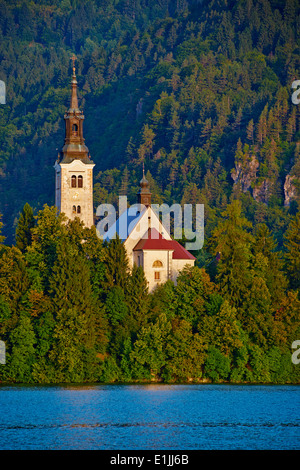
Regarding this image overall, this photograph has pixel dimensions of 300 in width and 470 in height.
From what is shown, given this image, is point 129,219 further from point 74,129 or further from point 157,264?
point 74,129

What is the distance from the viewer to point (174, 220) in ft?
493

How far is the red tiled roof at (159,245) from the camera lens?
104 metres

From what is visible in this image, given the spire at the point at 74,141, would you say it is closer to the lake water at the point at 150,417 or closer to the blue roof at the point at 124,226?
the blue roof at the point at 124,226

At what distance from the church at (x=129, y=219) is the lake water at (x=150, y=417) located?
15.7 meters

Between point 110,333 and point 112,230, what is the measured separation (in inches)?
774

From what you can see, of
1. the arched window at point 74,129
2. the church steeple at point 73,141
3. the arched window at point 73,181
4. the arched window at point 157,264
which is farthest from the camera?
the arched window at point 74,129

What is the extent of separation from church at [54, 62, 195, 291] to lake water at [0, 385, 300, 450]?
15.7 meters

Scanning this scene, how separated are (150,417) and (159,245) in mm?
31307

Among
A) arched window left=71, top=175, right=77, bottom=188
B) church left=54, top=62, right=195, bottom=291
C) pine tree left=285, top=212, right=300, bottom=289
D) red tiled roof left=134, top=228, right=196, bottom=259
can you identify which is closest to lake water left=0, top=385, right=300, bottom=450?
church left=54, top=62, right=195, bottom=291

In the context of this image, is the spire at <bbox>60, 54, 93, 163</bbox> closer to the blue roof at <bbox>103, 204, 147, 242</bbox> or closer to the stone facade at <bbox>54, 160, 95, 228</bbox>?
the stone facade at <bbox>54, 160, 95, 228</bbox>

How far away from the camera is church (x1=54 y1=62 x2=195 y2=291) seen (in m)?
104

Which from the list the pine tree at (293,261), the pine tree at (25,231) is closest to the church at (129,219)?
the pine tree at (25,231)
